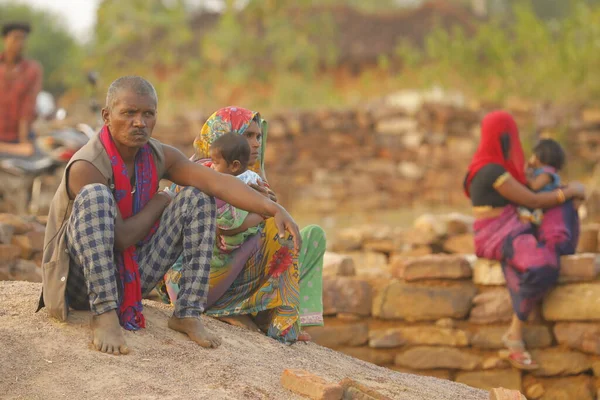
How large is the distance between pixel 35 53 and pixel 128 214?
69.0ft

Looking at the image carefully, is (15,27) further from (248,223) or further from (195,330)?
(195,330)

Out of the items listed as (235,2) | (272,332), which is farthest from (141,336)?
(235,2)

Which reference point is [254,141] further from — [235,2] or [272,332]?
[235,2]

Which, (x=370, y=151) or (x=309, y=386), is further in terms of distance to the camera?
(x=370, y=151)

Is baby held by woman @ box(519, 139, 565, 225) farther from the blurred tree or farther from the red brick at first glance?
the blurred tree

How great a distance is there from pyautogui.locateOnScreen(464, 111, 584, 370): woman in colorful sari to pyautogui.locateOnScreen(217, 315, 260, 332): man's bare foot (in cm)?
191

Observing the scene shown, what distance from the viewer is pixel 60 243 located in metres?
3.61

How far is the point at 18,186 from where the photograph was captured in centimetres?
970

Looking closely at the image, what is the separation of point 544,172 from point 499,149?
0.34m

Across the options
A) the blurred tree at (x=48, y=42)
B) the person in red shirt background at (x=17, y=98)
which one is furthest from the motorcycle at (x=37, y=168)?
the blurred tree at (x=48, y=42)

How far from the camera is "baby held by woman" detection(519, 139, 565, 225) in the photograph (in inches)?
224

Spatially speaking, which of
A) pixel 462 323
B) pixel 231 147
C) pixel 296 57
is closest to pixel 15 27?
pixel 231 147

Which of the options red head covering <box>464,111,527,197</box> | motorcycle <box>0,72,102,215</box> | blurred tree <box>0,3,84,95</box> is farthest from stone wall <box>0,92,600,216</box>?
blurred tree <box>0,3,84,95</box>

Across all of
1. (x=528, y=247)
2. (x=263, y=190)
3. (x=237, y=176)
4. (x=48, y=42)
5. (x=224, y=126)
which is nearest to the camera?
(x=263, y=190)
